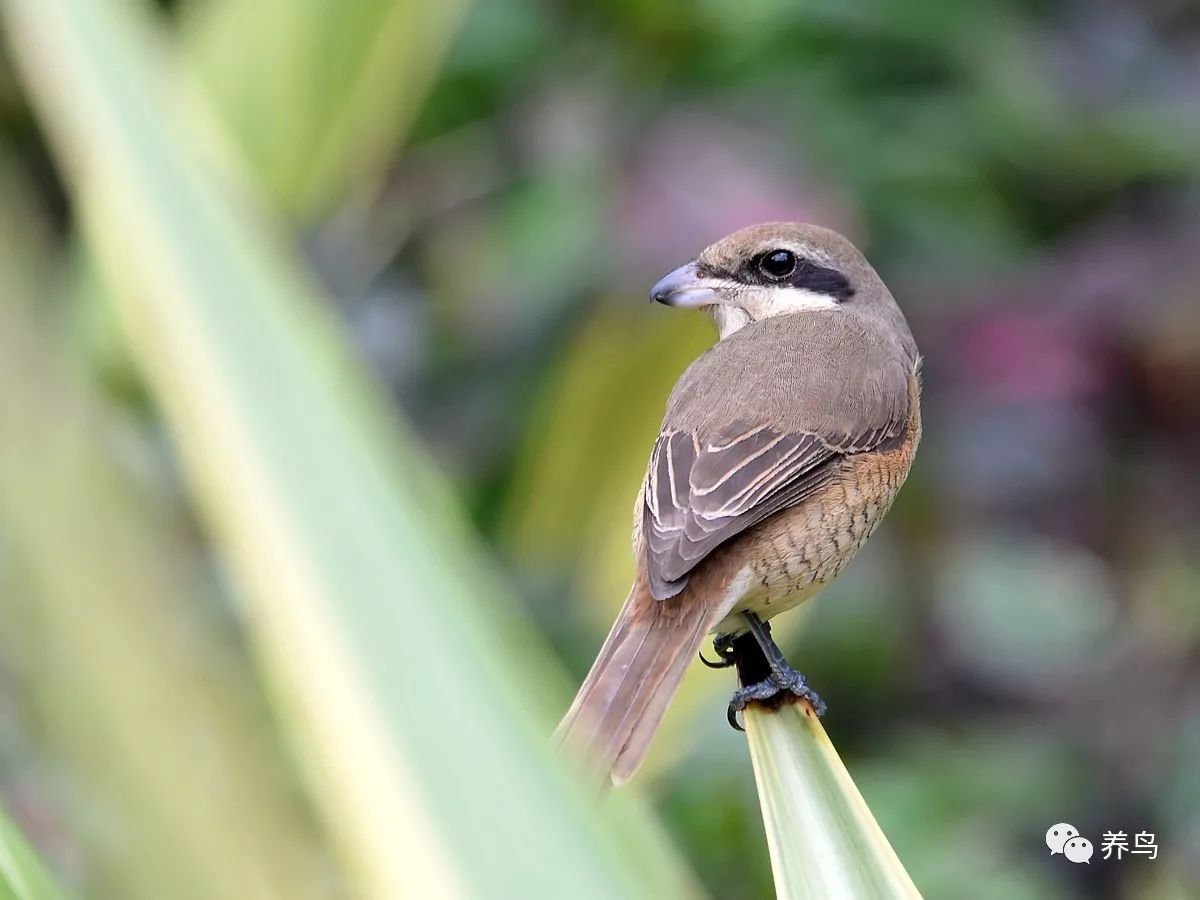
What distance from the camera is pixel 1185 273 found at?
335cm

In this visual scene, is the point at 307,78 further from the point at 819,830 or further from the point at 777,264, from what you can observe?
the point at 819,830

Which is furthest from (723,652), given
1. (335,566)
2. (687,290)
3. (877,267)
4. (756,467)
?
(335,566)

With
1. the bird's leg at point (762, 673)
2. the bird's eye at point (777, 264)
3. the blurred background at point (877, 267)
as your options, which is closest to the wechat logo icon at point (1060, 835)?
the blurred background at point (877, 267)

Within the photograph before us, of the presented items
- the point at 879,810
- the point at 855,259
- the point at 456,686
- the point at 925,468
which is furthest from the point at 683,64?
the point at 456,686

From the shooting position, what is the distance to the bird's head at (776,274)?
2273 mm

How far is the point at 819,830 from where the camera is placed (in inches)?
43.2

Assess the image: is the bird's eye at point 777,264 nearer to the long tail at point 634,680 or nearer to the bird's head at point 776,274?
the bird's head at point 776,274

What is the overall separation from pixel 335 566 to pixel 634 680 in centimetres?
113

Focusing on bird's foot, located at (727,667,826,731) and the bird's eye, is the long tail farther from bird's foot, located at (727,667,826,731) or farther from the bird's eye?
the bird's eye

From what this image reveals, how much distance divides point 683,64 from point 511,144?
491mm

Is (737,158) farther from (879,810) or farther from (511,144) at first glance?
(879,810)

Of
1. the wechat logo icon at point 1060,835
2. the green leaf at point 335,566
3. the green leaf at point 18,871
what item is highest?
the green leaf at point 335,566

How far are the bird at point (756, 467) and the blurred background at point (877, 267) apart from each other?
0.45 meters

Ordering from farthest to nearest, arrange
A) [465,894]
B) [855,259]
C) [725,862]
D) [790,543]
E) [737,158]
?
1. [737,158]
2. [725,862]
3. [855,259]
4. [790,543]
5. [465,894]
